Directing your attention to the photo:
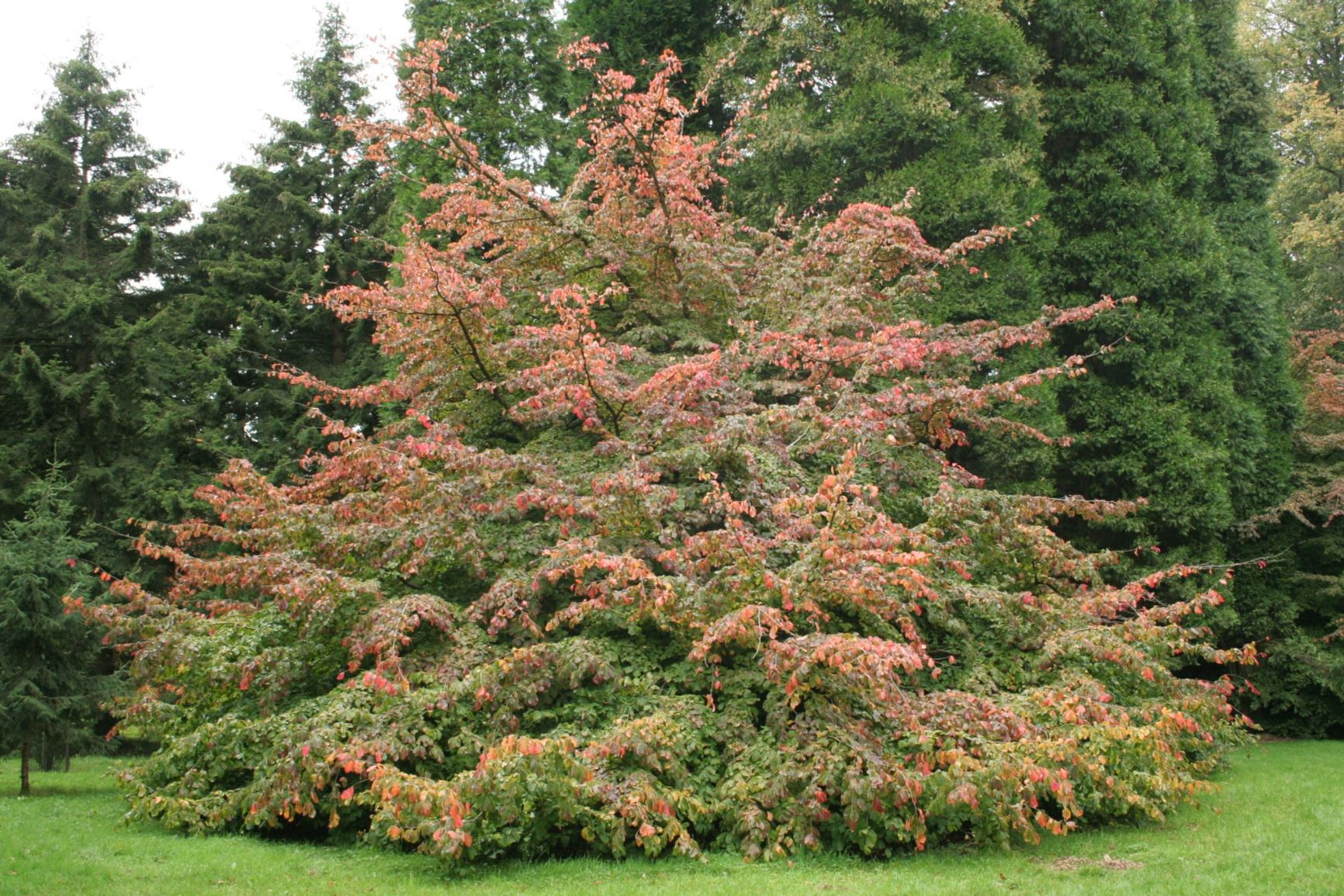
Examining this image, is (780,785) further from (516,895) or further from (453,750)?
(453,750)

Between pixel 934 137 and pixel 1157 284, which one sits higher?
pixel 934 137

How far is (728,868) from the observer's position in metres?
5.55

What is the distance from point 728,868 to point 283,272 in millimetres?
15972

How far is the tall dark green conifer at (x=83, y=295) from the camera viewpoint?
52.7ft

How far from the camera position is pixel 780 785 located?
19.0 ft

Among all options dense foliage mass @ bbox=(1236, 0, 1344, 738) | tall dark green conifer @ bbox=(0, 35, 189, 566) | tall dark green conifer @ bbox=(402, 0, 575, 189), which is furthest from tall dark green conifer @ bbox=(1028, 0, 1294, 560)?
tall dark green conifer @ bbox=(0, 35, 189, 566)

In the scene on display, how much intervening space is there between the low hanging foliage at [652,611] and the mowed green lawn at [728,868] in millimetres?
209

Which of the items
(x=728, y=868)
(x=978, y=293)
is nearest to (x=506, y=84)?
(x=978, y=293)

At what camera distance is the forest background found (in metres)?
11.6

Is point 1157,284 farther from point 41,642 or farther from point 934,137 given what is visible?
point 41,642

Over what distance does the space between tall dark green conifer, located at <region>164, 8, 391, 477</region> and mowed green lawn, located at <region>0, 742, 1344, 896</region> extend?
1097cm

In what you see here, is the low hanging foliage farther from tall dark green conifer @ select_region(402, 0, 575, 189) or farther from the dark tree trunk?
tall dark green conifer @ select_region(402, 0, 575, 189)

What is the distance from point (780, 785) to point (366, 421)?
13.7 m

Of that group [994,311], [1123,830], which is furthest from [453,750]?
[994,311]
